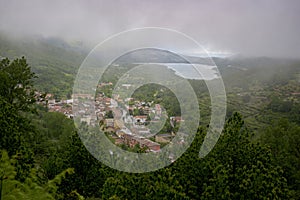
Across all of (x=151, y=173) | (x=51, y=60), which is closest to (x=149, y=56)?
(x=151, y=173)

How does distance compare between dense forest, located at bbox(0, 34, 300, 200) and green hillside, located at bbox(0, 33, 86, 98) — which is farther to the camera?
green hillside, located at bbox(0, 33, 86, 98)

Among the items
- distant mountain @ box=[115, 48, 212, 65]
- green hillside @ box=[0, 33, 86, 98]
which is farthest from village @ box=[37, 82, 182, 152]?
green hillside @ box=[0, 33, 86, 98]

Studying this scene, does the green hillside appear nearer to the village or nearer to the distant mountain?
the village

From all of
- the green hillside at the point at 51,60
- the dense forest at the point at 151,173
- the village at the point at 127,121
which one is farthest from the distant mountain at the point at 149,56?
the green hillside at the point at 51,60

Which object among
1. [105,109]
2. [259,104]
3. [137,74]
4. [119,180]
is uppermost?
[137,74]

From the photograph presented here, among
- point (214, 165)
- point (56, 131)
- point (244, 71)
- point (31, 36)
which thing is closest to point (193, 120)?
point (214, 165)

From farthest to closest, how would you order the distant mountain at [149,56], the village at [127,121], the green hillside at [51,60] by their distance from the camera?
the green hillside at [51,60] → the village at [127,121] → the distant mountain at [149,56]

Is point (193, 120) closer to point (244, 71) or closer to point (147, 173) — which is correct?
point (147, 173)

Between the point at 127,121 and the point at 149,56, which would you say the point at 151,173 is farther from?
the point at 149,56

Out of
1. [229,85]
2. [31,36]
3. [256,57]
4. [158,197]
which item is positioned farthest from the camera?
[31,36]

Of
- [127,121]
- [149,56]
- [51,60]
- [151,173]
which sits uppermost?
[149,56]

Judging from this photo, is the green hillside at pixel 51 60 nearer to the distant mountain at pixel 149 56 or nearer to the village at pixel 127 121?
the village at pixel 127 121
